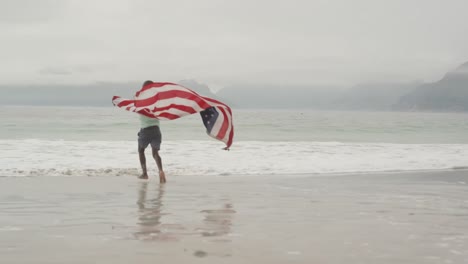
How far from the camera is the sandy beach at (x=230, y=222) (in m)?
4.97

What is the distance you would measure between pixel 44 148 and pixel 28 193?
892 cm

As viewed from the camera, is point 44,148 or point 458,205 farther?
point 44,148

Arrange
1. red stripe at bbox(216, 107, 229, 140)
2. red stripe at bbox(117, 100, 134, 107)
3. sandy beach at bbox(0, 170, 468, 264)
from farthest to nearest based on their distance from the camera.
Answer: red stripe at bbox(117, 100, 134, 107) → red stripe at bbox(216, 107, 229, 140) → sandy beach at bbox(0, 170, 468, 264)

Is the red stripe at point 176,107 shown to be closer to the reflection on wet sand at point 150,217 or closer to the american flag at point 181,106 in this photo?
the american flag at point 181,106

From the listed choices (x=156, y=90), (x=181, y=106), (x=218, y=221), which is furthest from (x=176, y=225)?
(x=156, y=90)

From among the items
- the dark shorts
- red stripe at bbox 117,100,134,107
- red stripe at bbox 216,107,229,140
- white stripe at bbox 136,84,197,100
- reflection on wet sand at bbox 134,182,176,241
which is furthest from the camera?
red stripe at bbox 117,100,134,107

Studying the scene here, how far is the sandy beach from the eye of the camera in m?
4.97

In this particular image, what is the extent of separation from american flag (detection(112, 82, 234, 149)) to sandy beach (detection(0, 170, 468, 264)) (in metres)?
1.09

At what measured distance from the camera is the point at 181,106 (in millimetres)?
10727

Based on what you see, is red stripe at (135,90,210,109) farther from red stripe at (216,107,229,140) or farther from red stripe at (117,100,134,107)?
red stripe at (216,107,229,140)

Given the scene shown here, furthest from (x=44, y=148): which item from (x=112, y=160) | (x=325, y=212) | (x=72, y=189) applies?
(x=325, y=212)

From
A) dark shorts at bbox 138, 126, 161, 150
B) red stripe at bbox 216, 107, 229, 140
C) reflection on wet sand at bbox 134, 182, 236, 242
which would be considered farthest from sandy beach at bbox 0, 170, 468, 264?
red stripe at bbox 216, 107, 229, 140

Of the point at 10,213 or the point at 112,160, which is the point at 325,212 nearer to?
the point at 10,213

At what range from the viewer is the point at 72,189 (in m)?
9.60
